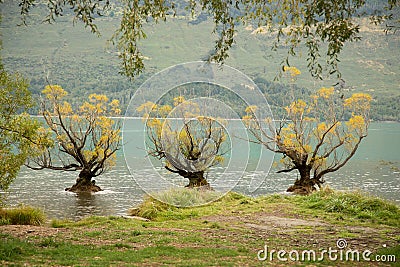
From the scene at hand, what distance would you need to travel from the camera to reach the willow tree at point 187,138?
84.9ft

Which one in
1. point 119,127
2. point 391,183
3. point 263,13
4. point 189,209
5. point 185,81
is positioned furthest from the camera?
point 391,183

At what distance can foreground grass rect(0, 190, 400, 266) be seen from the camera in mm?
7301

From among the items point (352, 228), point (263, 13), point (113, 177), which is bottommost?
point (113, 177)

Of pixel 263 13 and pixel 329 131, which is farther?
pixel 329 131

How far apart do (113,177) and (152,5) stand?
34.6 metres

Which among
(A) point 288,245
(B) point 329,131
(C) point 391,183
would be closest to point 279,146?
(B) point 329,131

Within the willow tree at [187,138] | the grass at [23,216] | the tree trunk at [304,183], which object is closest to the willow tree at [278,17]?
the grass at [23,216]

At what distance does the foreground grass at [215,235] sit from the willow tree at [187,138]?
30.3ft

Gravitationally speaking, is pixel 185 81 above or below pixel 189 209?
above

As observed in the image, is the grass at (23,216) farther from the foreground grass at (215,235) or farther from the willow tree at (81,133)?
the willow tree at (81,133)

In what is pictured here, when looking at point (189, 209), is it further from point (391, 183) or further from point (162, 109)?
point (391, 183)

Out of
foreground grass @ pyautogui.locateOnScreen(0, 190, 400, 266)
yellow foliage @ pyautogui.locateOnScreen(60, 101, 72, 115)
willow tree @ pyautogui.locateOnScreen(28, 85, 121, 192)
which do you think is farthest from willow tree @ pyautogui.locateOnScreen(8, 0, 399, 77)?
yellow foliage @ pyautogui.locateOnScreen(60, 101, 72, 115)

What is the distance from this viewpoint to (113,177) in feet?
137

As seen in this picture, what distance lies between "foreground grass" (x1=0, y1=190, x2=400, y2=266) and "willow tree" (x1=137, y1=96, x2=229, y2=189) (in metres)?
9.23
